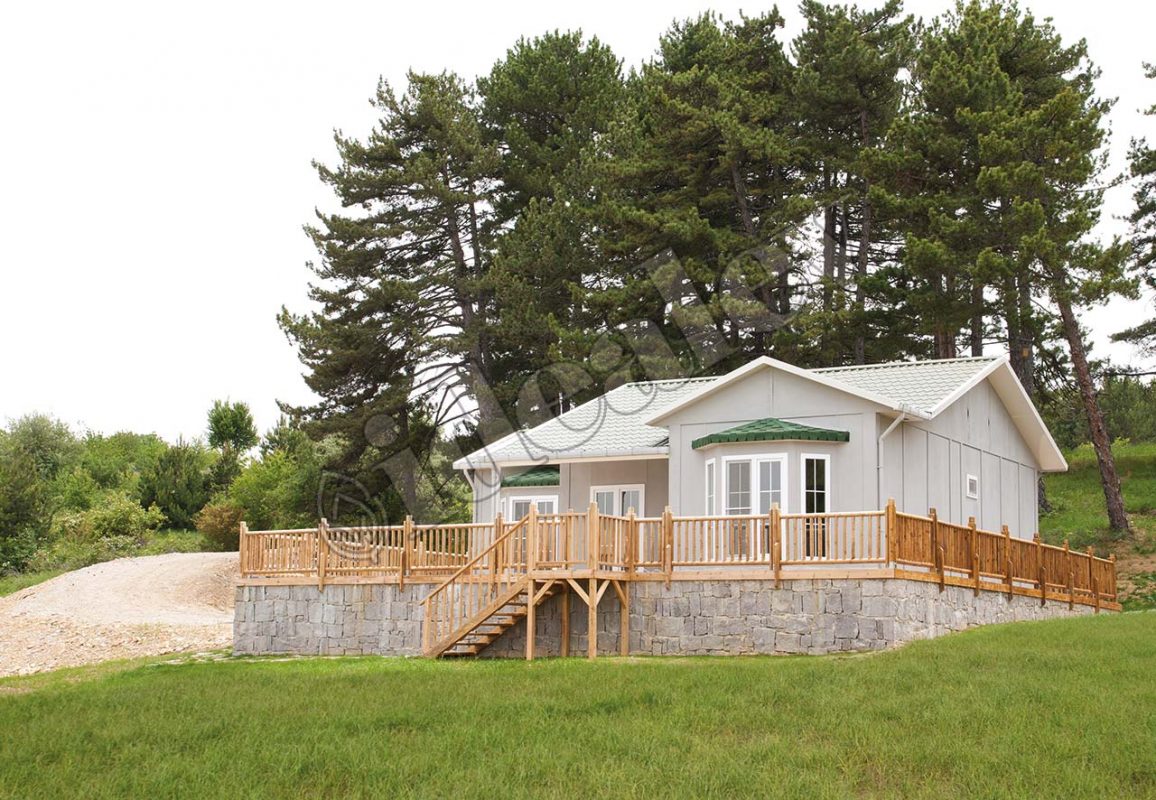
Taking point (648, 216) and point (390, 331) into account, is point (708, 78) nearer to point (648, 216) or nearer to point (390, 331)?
point (648, 216)

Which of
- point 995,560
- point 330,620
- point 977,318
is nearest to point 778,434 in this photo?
point 995,560

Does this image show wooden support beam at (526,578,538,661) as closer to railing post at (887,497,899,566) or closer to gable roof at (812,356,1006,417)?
railing post at (887,497,899,566)

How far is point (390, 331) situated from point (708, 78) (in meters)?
11.5

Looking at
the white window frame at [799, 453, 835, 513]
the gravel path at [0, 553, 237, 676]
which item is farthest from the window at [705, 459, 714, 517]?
the gravel path at [0, 553, 237, 676]

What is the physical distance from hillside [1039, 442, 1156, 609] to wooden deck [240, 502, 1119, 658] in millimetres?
9254

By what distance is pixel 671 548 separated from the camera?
19.4m

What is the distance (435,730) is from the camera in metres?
11.9

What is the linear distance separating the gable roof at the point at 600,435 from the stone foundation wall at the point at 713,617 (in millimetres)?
4417

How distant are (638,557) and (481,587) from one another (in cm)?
240

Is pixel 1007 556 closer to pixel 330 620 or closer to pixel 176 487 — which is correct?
pixel 330 620

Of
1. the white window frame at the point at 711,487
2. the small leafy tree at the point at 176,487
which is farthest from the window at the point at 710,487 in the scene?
the small leafy tree at the point at 176,487

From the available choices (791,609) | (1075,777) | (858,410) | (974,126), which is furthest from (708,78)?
(1075,777)

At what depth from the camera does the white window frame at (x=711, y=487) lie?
21406mm

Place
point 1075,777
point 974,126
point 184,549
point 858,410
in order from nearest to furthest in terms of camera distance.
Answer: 1. point 1075,777
2. point 858,410
3. point 974,126
4. point 184,549
